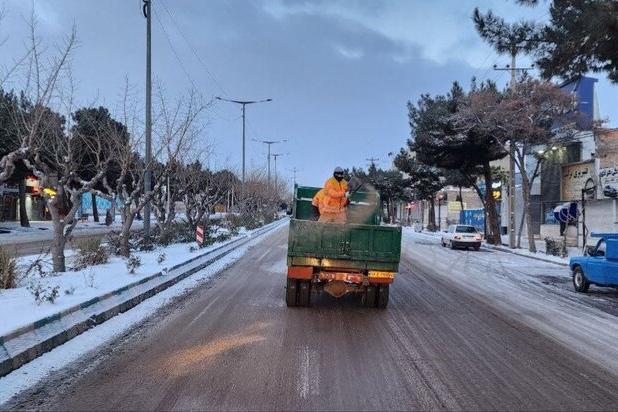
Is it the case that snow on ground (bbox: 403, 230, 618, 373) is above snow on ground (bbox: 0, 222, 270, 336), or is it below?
below

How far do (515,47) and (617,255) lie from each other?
558 centimetres

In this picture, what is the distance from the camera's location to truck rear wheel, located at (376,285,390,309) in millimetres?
10789

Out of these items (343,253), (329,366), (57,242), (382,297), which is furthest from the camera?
(57,242)

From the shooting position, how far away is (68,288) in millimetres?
10078

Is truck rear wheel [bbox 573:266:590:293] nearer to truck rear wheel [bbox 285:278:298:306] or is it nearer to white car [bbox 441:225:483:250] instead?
truck rear wheel [bbox 285:278:298:306]

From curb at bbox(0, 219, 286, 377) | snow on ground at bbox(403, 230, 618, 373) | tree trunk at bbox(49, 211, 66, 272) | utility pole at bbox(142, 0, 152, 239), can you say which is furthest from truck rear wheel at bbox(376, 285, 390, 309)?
utility pole at bbox(142, 0, 152, 239)

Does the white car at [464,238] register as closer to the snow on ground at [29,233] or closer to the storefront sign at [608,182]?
the storefront sign at [608,182]

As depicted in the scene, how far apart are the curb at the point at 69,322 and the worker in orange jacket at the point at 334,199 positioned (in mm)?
3913

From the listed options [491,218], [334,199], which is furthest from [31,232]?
[334,199]

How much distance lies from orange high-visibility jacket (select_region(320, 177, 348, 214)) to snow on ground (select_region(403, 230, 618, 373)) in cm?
365

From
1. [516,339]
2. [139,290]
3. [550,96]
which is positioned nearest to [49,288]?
[139,290]

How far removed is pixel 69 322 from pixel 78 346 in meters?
0.84

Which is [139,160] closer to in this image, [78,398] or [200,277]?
[200,277]

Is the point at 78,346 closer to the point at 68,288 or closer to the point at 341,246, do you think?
the point at 68,288
